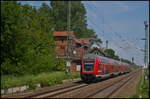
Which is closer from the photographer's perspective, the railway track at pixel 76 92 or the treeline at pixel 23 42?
the railway track at pixel 76 92

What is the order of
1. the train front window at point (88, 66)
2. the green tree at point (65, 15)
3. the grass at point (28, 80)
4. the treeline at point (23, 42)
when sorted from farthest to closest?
1. the green tree at point (65, 15)
2. the train front window at point (88, 66)
3. the treeline at point (23, 42)
4. the grass at point (28, 80)

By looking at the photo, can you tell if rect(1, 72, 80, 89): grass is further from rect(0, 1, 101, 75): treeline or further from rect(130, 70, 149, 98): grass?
rect(130, 70, 149, 98): grass

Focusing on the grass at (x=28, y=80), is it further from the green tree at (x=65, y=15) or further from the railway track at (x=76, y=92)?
the green tree at (x=65, y=15)

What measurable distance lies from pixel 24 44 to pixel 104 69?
33.0 feet

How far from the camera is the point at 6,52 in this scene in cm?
3312

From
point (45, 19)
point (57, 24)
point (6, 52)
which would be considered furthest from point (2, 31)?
point (57, 24)

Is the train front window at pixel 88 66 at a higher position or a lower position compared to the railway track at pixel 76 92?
higher

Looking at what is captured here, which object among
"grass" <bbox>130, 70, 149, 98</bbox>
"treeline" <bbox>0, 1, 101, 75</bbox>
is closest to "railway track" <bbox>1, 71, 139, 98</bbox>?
"grass" <bbox>130, 70, 149, 98</bbox>

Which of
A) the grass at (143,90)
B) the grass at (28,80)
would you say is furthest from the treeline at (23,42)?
the grass at (143,90)

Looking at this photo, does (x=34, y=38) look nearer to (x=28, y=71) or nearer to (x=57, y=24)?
(x=28, y=71)

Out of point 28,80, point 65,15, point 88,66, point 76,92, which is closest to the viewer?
point 76,92

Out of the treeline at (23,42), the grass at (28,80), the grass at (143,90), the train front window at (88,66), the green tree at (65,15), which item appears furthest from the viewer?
the green tree at (65,15)

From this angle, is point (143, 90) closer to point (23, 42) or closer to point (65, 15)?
point (23, 42)

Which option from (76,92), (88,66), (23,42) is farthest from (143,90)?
(23,42)
